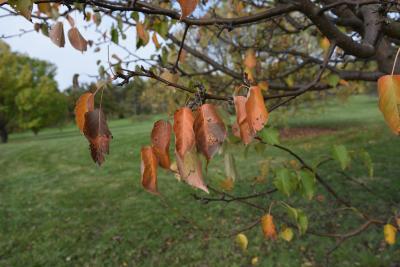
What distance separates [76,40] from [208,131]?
78cm

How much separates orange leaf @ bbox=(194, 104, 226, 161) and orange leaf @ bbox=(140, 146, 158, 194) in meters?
0.14

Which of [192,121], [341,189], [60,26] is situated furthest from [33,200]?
[192,121]

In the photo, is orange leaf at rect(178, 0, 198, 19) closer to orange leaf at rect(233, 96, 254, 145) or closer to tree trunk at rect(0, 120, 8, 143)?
orange leaf at rect(233, 96, 254, 145)

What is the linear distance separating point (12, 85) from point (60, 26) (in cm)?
3137

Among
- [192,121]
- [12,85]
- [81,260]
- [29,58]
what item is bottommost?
[81,260]

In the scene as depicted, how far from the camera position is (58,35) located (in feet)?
4.02

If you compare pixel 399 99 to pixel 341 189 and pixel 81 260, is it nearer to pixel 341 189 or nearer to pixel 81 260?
pixel 81 260

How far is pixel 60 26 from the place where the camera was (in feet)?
4.07

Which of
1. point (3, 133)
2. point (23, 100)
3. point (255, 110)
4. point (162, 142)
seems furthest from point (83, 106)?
point (3, 133)

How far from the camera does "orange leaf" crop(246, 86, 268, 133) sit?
85 cm

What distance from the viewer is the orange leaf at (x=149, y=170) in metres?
0.87

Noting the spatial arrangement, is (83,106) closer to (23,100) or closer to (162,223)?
(162,223)

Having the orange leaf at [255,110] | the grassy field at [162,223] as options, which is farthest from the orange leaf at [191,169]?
the grassy field at [162,223]

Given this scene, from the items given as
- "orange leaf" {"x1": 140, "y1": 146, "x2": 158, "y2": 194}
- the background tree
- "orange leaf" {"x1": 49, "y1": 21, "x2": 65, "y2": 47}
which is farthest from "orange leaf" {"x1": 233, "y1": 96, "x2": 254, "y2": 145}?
the background tree
